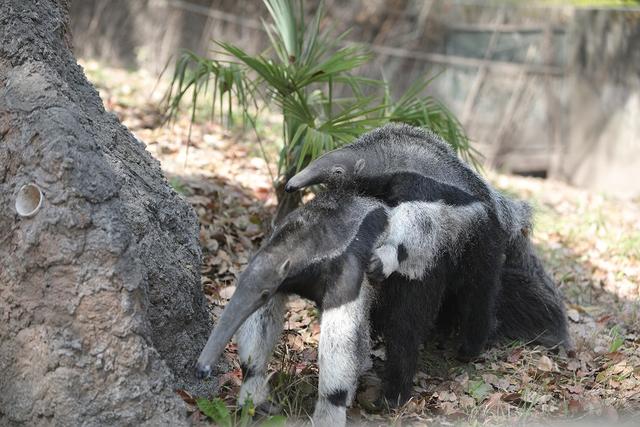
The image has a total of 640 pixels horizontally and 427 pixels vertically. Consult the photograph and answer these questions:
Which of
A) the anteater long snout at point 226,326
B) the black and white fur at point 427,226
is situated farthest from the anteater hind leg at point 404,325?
the anteater long snout at point 226,326

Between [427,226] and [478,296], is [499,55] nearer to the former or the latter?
[478,296]

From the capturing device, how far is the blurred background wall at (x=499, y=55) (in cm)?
1179

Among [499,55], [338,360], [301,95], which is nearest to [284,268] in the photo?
[338,360]

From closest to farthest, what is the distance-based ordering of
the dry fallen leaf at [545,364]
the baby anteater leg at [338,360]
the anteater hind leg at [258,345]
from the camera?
1. the baby anteater leg at [338,360]
2. the anteater hind leg at [258,345]
3. the dry fallen leaf at [545,364]

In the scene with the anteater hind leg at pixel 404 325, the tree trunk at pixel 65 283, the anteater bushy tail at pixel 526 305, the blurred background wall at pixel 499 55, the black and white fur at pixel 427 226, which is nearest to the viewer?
the tree trunk at pixel 65 283

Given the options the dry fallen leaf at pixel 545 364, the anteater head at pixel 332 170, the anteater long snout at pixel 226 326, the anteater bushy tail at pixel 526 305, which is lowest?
the dry fallen leaf at pixel 545 364

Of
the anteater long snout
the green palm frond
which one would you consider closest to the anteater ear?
the anteater long snout

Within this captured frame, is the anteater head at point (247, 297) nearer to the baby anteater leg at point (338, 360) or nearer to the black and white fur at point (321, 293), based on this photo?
the black and white fur at point (321, 293)

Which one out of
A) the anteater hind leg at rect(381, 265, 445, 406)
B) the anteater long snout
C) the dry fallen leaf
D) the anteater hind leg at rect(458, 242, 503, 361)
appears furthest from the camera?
the dry fallen leaf

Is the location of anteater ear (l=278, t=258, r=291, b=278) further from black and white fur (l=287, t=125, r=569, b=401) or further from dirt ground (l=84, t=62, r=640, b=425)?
dirt ground (l=84, t=62, r=640, b=425)

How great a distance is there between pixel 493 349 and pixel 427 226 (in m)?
1.75

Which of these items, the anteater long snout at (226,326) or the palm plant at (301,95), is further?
the palm plant at (301,95)

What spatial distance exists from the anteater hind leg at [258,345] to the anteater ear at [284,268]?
26cm

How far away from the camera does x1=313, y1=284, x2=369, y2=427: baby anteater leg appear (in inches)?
157
